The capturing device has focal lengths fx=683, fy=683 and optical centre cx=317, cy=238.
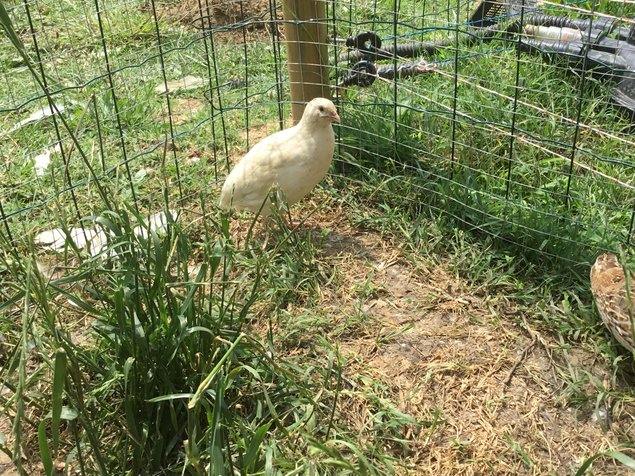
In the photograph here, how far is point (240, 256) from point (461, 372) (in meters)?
1.35

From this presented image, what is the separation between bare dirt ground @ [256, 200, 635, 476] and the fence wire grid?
0.51 metres

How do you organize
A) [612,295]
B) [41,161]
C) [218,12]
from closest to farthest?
[612,295] < [41,161] < [218,12]

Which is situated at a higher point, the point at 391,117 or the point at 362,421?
the point at 391,117

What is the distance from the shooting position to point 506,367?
10.2 feet

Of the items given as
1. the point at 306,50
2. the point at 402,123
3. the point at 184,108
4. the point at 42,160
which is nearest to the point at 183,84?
the point at 184,108

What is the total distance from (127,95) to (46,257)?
2.02m

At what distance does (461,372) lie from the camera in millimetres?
3086

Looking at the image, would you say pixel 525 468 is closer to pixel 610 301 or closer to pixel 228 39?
pixel 610 301

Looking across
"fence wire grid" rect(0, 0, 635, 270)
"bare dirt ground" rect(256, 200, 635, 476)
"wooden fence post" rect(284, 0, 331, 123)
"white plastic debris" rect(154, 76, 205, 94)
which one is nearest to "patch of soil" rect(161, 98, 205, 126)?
"fence wire grid" rect(0, 0, 635, 270)

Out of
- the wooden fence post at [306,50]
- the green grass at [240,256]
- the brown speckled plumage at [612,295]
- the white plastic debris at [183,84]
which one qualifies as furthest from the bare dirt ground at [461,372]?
the white plastic debris at [183,84]

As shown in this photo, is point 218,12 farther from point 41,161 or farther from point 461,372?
point 461,372

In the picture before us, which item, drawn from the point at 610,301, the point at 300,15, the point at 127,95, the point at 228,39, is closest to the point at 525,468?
the point at 610,301

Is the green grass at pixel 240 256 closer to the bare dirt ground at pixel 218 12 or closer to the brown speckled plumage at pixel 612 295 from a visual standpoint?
the brown speckled plumage at pixel 612 295

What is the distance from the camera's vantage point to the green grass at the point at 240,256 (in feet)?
7.68
